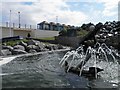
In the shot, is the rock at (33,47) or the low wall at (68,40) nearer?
the rock at (33,47)

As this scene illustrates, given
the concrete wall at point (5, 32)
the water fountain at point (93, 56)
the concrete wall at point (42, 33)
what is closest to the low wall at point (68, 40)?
the concrete wall at point (42, 33)

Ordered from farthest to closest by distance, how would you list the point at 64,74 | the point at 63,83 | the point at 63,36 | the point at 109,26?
the point at 63,36, the point at 109,26, the point at 64,74, the point at 63,83

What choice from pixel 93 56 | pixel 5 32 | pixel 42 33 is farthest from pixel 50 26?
pixel 93 56

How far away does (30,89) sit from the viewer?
10.5 metres

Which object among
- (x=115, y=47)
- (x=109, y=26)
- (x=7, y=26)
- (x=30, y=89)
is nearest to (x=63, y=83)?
(x=30, y=89)

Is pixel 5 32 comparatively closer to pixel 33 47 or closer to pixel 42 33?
pixel 42 33

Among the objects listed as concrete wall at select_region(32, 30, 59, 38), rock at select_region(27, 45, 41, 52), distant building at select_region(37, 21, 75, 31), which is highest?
distant building at select_region(37, 21, 75, 31)

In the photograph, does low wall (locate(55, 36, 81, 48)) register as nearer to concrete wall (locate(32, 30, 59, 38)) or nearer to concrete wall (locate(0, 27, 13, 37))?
concrete wall (locate(32, 30, 59, 38))

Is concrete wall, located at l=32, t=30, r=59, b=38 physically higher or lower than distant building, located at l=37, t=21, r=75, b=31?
lower

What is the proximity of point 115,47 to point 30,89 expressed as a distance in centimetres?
1913

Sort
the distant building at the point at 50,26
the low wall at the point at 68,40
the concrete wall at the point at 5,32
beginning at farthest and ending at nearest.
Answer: the distant building at the point at 50,26 → the concrete wall at the point at 5,32 → the low wall at the point at 68,40

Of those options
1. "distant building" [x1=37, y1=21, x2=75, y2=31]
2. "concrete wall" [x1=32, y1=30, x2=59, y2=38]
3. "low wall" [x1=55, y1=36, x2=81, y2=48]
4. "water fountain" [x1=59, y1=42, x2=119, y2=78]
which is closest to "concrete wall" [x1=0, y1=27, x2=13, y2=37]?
"concrete wall" [x1=32, y1=30, x2=59, y2=38]

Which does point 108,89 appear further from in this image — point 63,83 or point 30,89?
point 30,89

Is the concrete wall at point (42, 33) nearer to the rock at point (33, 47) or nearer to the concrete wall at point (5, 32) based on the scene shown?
the concrete wall at point (5, 32)
